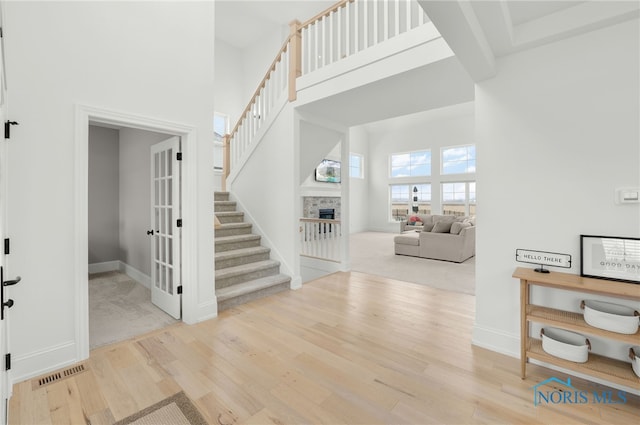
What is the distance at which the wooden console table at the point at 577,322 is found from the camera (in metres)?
1.72

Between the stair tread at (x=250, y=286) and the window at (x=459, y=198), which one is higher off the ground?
the window at (x=459, y=198)

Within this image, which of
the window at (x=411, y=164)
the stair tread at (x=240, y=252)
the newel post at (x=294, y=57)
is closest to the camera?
the stair tread at (x=240, y=252)

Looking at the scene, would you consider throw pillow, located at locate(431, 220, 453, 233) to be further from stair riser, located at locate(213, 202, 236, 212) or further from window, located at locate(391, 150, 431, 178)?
window, located at locate(391, 150, 431, 178)

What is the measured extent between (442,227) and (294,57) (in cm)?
431

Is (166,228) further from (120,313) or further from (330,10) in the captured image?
(330,10)

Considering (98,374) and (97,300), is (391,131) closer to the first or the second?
(97,300)

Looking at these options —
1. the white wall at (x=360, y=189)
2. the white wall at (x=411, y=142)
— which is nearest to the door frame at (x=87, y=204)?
the white wall at (x=360, y=189)

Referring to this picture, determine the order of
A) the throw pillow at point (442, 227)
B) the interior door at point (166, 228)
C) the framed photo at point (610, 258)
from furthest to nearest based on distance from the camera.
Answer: the throw pillow at point (442, 227) → the interior door at point (166, 228) → the framed photo at point (610, 258)

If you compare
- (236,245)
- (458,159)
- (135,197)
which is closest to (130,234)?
(135,197)

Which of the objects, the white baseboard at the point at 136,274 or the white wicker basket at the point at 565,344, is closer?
the white wicker basket at the point at 565,344

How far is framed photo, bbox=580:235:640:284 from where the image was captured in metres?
1.84

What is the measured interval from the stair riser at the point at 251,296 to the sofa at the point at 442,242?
130 inches

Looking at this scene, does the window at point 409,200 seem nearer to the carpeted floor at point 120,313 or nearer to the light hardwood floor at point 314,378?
the light hardwood floor at point 314,378

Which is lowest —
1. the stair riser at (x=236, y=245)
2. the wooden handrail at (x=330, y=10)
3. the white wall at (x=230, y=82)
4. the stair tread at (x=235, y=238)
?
the stair riser at (x=236, y=245)
